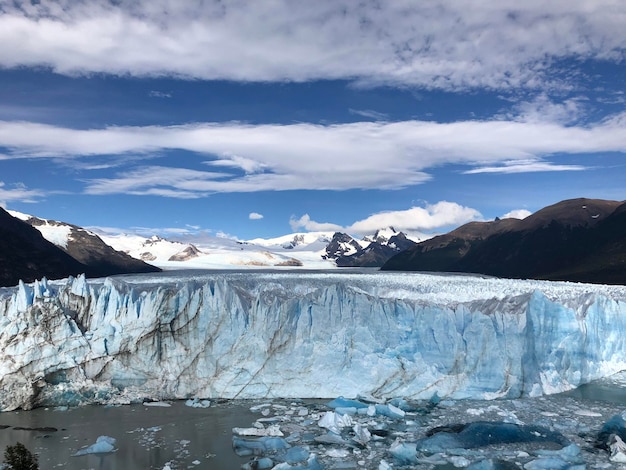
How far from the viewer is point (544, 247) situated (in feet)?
253

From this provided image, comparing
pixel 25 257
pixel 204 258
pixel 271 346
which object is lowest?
pixel 271 346

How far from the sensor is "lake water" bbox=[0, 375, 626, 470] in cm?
1141

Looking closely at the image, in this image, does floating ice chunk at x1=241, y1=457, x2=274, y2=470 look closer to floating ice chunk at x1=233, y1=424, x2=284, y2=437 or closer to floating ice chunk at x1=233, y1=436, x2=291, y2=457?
floating ice chunk at x1=233, y1=436, x2=291, y2=457

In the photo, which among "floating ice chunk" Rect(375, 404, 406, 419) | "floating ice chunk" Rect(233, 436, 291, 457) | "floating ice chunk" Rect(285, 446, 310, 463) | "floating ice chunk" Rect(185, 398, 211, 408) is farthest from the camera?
"floating ice chunk" Rect(185, 398, 211, 408)

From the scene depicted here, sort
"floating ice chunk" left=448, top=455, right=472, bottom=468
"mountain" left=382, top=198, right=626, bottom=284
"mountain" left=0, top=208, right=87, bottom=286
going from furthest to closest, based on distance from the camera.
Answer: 1. "mountain" left=382, top=198, right=626, bottom=284
2. "mountain" left=0, top=208, right=87, bottom=286
3. "floating ice chunk" left=448, top=455, right=472, bottom=468

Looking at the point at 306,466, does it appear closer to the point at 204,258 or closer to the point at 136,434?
the point at 136,434

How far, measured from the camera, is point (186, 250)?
162625 mm

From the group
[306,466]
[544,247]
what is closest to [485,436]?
[306,466]

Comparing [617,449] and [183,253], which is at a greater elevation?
[183,253]

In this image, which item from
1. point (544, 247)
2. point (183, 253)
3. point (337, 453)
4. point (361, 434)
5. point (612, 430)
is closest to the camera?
point (337, 453)

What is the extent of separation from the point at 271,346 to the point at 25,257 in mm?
47234

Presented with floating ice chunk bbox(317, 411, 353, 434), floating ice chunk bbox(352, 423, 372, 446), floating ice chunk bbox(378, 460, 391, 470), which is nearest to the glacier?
floating ice chunk bbox(317, 411, 353, 434)

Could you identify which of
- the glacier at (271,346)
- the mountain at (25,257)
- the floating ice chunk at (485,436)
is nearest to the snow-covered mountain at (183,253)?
the mountain at (25,257)

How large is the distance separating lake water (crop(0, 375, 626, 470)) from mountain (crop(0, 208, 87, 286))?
39.5 meters
